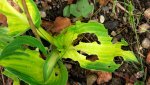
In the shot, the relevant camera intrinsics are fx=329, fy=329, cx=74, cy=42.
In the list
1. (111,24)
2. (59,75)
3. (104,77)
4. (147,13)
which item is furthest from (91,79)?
(147,13)

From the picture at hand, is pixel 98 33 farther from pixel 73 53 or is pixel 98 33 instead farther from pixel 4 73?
pixel 4 73

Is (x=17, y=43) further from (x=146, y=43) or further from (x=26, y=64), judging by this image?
(x=146, y=43)

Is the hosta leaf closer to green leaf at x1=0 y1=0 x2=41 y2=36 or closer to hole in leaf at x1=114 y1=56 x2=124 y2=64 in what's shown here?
green leaf at x1=0 y1=0 x2=41 y2=36

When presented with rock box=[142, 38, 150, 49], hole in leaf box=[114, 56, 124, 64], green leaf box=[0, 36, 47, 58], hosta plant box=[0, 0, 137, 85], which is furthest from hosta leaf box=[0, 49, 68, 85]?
rock box=[142, 38, 150, 49]

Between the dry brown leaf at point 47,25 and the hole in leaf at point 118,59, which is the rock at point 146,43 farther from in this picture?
the dry brown leaf at point 47,25

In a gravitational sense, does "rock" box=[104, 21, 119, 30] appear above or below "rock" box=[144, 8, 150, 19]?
below

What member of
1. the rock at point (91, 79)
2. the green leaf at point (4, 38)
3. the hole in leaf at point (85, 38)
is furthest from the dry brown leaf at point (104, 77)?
the green leaf at point (4, 38)

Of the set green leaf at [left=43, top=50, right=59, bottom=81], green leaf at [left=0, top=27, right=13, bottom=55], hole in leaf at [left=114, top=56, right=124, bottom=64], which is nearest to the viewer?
green leaf at [left=43, top=50, right=59, bottom=81]

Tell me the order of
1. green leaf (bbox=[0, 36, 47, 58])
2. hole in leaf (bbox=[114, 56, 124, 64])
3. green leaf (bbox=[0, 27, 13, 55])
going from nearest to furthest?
1. green leaf (bbox=[0, 36, 47, 58])
2. green leaf (bbox=[0, 27, 13, 55])
3. hole in leaf (bbox=[114, 56, 124, 64])
